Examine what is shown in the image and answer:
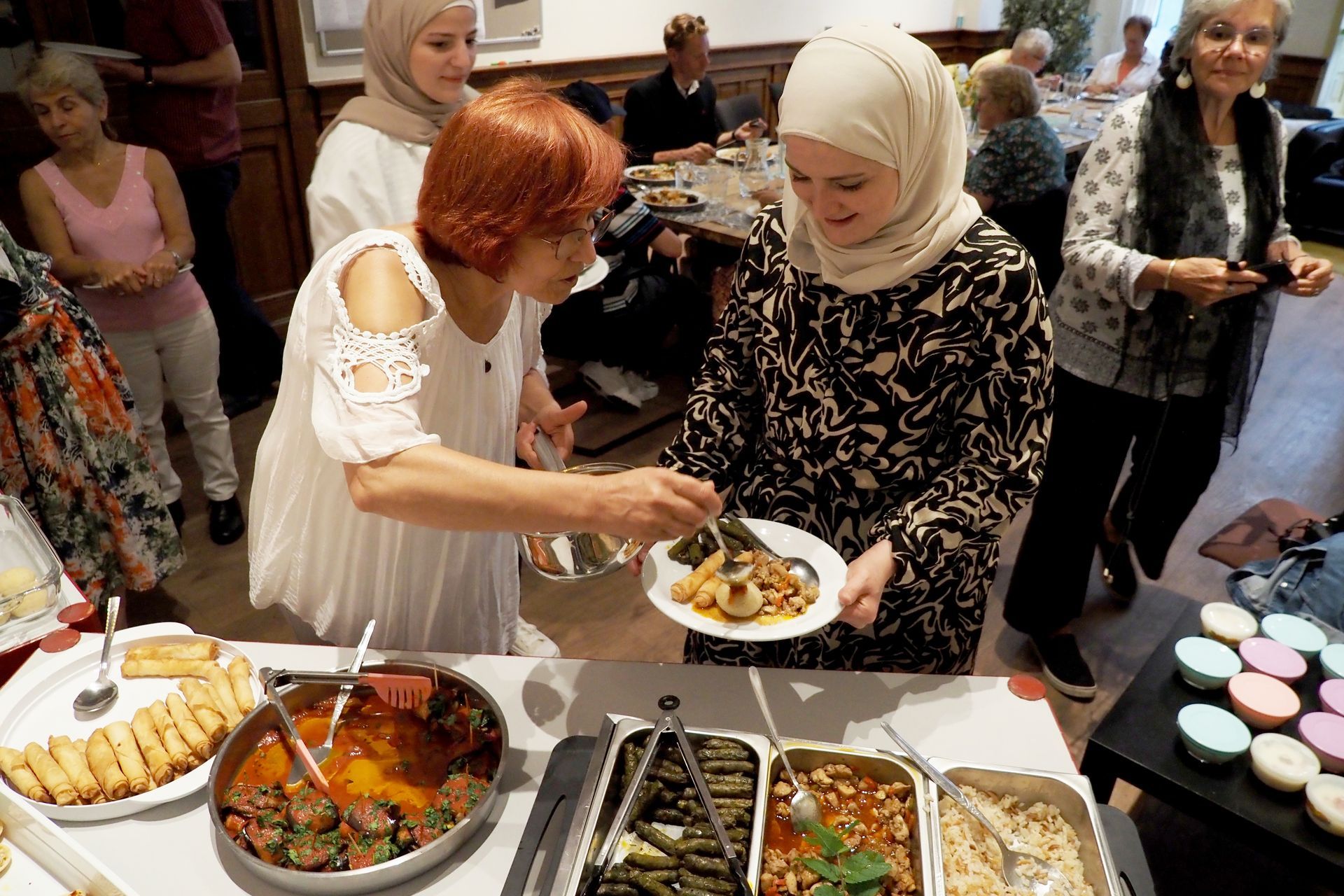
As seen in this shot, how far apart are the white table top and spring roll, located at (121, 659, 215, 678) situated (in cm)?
8

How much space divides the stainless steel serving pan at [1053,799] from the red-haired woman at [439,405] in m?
0.44

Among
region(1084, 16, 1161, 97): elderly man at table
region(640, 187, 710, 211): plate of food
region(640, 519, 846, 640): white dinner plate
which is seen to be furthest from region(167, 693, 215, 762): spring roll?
region(1084, 16, 1161, 97): elderly man at table

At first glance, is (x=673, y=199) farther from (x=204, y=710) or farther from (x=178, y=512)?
(x=204, y=710)

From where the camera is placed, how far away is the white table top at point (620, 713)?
1078 mm

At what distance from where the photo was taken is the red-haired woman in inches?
40.0

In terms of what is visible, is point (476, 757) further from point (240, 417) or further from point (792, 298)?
point (240, 417)

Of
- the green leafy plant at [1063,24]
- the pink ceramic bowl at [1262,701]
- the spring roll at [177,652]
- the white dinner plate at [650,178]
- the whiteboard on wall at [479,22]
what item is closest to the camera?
the spring roll at [177,652]

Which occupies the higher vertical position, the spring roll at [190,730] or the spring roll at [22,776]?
the spring roll at [190,730]

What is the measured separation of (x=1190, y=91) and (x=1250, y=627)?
1.18m

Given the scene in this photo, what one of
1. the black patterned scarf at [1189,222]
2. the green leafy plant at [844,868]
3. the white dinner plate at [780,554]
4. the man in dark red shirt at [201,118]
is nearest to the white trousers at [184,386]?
the man in dark red shirt at [201,118]

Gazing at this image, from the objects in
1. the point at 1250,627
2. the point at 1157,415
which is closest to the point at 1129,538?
the point at 1157,415

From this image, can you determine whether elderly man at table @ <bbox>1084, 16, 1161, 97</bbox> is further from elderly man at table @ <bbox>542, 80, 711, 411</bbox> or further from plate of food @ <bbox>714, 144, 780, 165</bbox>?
elderly man at table @ <bbox>542, 80, 711, 411</bbox>

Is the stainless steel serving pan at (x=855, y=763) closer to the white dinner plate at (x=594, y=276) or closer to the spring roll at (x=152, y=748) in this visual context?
the spring roll at (x=152, y=748)

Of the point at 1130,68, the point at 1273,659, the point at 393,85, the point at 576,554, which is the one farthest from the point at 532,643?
the point at 1130,68
